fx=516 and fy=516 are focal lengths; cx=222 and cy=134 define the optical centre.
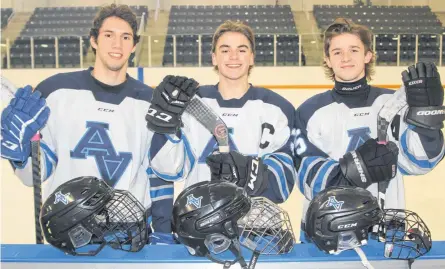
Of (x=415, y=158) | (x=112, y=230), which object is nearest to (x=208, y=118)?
(x=112, y=230)

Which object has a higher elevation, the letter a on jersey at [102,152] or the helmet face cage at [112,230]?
the letter a on jersey at [102,152]

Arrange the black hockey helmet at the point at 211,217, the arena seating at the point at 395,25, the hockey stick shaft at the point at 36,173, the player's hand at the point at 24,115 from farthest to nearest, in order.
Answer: the arena seating at the point at 395,25 → the hockey stick shaft at the point at 36,173 → the player's hand at the point at 24,115 → the black hockey helmet at the point at 211,217

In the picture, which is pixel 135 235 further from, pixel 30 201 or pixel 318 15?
pixel 318 15

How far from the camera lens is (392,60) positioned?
251 inches

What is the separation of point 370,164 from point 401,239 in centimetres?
28

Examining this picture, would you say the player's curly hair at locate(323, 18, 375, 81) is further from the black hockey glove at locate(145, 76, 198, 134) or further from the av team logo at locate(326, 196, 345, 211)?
the av team logo at locate(326, 196, 345, 211)

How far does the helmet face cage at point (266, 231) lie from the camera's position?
1278 millimetres

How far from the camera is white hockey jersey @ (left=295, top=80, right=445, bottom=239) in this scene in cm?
174

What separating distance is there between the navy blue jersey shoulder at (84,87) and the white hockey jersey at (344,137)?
617mm

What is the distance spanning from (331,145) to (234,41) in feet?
1.73

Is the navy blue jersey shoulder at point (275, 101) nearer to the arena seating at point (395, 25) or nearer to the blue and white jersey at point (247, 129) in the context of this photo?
the blue and white jersey at point (247, 129)

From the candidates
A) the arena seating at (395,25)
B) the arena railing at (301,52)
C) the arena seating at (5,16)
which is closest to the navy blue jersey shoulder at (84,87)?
the arena railing at (301,52)

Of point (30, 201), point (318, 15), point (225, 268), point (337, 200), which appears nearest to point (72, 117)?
point (225, 268)

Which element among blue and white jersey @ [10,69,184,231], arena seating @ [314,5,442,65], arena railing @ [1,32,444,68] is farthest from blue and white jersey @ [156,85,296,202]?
arena seating @ [314,5,442,65]
